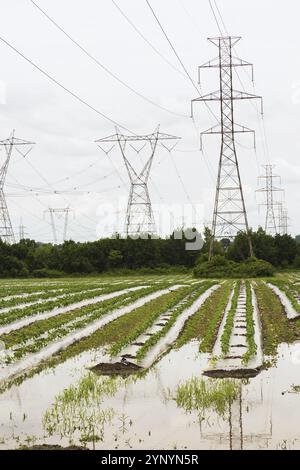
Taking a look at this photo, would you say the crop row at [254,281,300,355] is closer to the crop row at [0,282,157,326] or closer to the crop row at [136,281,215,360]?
the crop row at [136,281,215,360]

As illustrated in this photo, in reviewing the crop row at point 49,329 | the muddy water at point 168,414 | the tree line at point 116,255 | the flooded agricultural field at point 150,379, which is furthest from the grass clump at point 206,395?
the tree line at point 116,255

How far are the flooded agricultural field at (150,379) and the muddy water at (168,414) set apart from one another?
0.02 m

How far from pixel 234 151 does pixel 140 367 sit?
131ft

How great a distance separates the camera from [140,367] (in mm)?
16031

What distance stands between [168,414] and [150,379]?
289 centimetres

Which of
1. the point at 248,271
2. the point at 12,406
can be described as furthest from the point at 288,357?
the point at 248,271

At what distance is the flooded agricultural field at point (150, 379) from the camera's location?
10.7 metres

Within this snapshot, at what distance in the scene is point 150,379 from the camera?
14.8 meters

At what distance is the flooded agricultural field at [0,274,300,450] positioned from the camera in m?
10.7

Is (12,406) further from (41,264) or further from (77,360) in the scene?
(41,264)

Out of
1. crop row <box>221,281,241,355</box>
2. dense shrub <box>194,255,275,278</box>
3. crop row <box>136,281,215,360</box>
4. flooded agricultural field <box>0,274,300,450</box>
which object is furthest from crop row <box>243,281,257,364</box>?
dense shrub <box>194,255,275,278</box>

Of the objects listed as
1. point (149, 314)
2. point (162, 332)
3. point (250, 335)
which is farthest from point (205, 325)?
point (149, 314)

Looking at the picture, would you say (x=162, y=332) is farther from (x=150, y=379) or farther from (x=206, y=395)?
(x=206, y=395)

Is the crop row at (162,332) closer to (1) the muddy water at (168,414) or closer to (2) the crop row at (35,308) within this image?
(1) the muddy water at (168,414)
